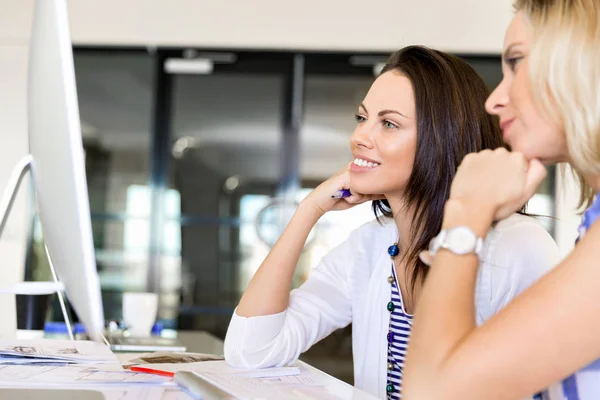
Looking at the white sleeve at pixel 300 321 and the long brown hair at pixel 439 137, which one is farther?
the long brown hair at pixel 439 137

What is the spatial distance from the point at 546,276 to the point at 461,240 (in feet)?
0.39

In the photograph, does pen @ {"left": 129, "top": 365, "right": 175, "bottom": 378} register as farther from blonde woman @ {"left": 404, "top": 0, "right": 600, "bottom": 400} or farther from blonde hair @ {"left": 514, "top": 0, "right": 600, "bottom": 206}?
blonde hair @ {"left": 514, "top": 0, "right": 600, "bottom": 206}

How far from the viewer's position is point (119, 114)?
416cm

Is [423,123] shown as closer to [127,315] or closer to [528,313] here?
[528,313]

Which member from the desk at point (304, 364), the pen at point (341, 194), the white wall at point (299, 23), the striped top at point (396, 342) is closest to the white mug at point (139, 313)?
the desk at point (304, 364)

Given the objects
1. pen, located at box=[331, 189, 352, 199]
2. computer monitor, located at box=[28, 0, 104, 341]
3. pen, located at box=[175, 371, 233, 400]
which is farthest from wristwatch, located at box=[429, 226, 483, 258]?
pen, located at box=[331, 189, 352, 199]

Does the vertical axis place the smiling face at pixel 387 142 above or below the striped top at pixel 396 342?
above

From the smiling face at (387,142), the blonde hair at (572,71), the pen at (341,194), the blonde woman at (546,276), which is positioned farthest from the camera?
the pen at (341,194)

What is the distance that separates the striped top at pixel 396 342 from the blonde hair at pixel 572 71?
64 cm

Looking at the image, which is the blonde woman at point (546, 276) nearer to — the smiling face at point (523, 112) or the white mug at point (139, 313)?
the smiling face at point (523, 112)

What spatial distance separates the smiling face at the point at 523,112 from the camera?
94cm

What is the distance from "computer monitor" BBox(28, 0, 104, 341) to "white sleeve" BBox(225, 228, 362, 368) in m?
0.28

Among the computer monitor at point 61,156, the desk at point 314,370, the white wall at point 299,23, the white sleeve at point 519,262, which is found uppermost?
the white wall at point 299,23

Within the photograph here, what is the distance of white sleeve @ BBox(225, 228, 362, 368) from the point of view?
1.37 meters
